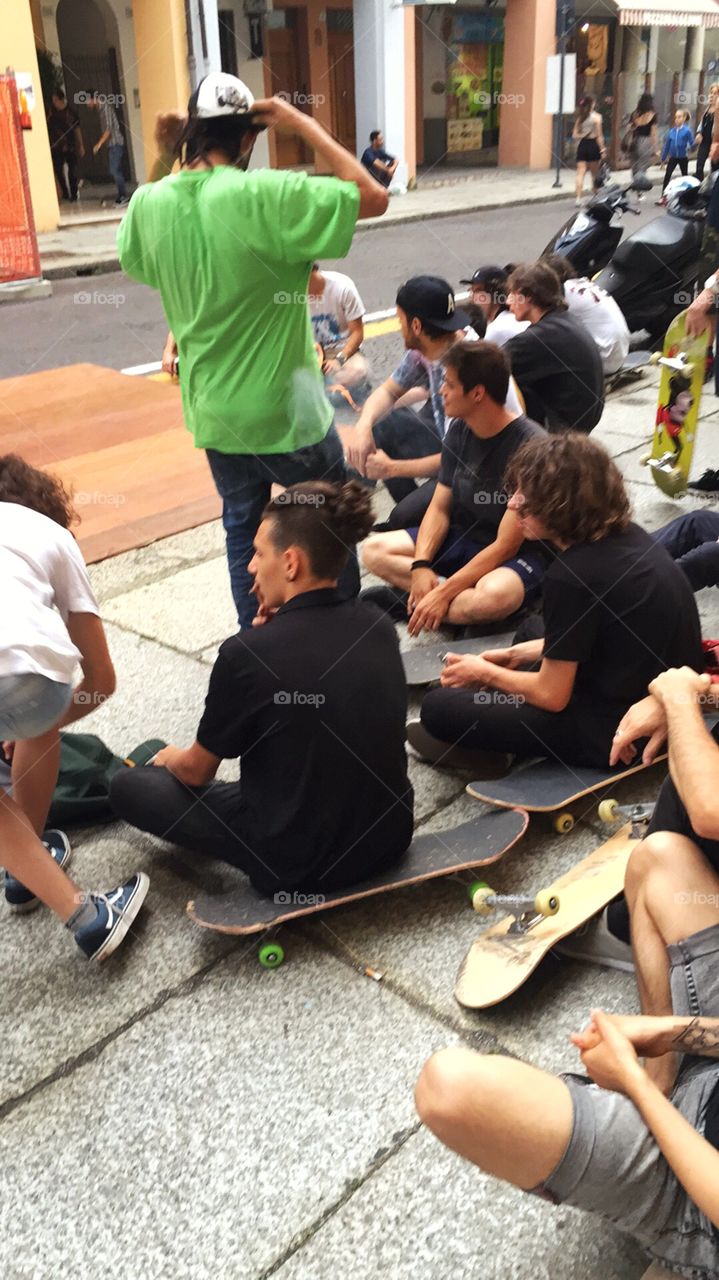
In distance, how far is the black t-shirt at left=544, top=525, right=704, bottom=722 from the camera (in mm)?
2471

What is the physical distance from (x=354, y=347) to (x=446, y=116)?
2021 centimetres

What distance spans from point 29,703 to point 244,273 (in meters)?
1.33

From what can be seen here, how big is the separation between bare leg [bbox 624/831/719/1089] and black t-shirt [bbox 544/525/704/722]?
741 millimetres

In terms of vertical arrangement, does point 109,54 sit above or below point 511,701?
above

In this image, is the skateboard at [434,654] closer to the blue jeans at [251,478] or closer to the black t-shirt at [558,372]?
the blue jeans at [251,478]

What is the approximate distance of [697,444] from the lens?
5.38m

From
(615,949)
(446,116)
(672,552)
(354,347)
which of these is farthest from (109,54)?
(615,949)

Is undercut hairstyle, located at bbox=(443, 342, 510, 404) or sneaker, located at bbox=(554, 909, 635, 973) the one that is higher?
undercut hairstyle, located at bbox=(443, 342, 510, 404)

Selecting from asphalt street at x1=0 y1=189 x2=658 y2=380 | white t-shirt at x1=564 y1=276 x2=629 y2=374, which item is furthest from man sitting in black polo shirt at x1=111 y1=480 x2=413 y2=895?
asphalt street at x1=0 y1=189 x2=658 y2=380

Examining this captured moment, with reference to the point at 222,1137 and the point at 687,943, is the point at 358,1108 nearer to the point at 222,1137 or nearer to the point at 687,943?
the point at 222,1137

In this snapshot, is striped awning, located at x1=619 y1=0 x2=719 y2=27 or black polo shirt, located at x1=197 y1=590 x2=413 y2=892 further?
striped awning, located at x1=619 y1=0 x2=719 y2=27

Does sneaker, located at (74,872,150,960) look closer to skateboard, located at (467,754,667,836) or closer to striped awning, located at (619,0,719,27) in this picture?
skateboard, located at (467,754,667,836)

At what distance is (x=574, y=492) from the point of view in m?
2.49

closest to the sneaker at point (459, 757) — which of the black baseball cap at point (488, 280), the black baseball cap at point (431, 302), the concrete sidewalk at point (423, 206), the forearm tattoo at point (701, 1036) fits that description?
the forearm tattoo at point (701, 1036)
